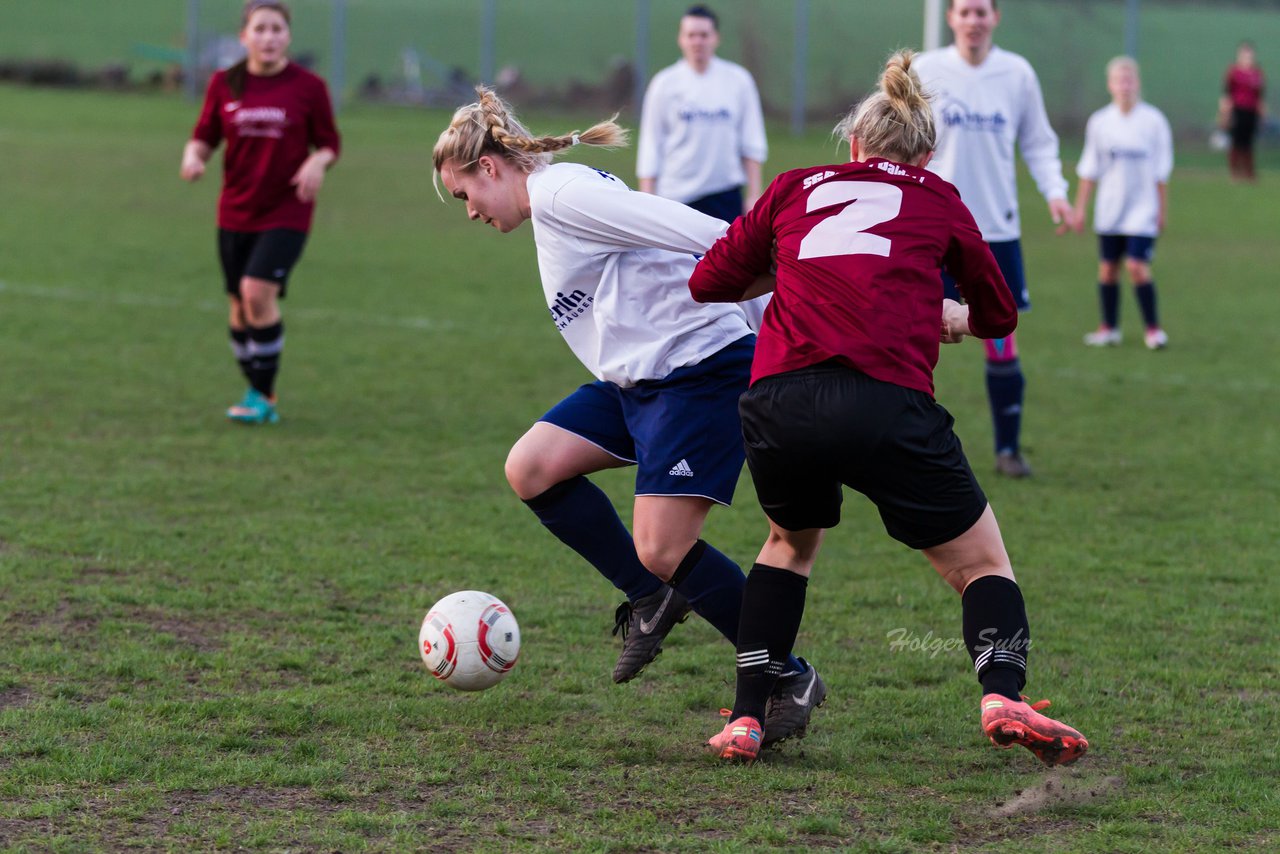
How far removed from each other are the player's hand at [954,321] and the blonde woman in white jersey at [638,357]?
56 centimetres

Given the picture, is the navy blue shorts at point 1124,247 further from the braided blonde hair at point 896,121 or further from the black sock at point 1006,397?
the braided blonde hair at point 896,121

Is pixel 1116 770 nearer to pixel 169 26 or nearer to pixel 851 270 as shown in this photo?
pixel 851 270

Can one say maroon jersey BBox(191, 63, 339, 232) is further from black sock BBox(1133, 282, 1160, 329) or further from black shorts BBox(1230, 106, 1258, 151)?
black shorts BBox(1230, 106, 1258, 151)

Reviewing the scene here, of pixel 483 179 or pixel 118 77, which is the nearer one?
pixel 483 179

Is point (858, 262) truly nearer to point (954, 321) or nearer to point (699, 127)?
point (954, 321)

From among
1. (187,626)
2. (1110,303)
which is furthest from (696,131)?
(187,626)

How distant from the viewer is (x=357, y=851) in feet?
10.6

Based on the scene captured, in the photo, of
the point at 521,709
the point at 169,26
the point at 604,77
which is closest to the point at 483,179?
the point at 521,709

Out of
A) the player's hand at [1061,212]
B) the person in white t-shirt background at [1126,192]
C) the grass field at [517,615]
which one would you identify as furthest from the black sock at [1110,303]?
the player's hand at [1061,212]

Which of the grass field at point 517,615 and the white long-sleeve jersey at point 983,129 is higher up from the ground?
the white long-sleeve jersey at point 983,129

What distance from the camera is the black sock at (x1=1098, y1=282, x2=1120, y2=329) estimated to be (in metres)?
11.3

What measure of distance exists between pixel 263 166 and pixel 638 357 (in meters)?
4.37

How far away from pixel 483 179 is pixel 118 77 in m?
33.4

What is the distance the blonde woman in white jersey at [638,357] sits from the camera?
3924 mm
